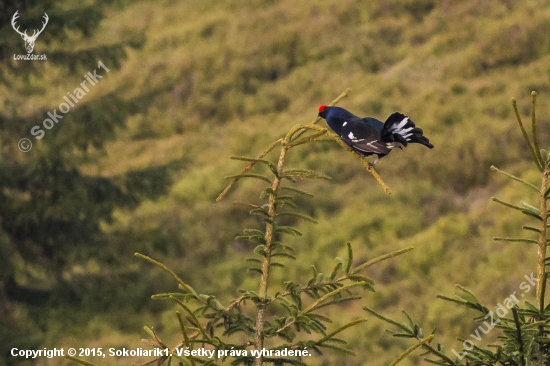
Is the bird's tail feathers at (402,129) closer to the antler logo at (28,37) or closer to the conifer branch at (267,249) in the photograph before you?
the conifer branch at (267,249)

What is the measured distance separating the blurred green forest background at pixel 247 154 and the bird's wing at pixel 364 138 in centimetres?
588

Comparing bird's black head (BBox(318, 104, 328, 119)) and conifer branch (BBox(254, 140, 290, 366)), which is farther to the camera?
bird's black head (BBox(318, 104, 328, 119))

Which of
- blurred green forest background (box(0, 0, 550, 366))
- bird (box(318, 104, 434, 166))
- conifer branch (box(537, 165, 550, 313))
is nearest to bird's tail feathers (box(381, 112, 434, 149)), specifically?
bird (box(318, 104, 434, 166))

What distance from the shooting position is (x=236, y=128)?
1431cm

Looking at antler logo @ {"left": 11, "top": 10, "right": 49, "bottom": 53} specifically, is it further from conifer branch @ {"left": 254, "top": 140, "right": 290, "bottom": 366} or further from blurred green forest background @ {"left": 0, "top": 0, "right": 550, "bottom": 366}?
conifer branch @ {"left": 254, "top": 140, "right": 290, "bottom": 366}

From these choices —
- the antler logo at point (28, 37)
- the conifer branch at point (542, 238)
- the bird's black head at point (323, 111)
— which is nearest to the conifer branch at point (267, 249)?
the conifer branch at point (542, 238)

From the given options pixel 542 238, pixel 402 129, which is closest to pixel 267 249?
pixel 402 129

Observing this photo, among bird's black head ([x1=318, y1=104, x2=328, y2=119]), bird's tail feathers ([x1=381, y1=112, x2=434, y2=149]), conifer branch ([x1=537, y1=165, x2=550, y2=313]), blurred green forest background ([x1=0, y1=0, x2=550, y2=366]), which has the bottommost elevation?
conifer branch ([x1=537, y1=165, x2=550, y2=313])

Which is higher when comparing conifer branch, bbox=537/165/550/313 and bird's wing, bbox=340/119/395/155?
bird's wing, bbox=340/119/395/155

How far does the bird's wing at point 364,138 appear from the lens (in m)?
2.26

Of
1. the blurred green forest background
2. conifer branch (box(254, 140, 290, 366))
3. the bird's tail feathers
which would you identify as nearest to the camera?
conifer branch (box(254, 140, 290, 366))

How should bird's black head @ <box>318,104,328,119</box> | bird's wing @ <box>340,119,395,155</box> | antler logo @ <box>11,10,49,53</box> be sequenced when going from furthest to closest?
antler logo @ <box>11,10,49,53</box>, bird's black head @ <box>318,104,328,119</box>, bird's wing @ <box>340,119,395,155</box>

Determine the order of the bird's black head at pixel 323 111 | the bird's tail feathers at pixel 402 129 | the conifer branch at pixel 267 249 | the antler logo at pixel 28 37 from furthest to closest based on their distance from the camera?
1. the antler logo at pixel 28 37
2. the bird's black head at pixel 323 111
3. the bird's tail feathers at pixel 402 129
4. the conifer branch at pixel 267 249

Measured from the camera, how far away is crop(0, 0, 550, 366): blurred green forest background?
8.26 m
